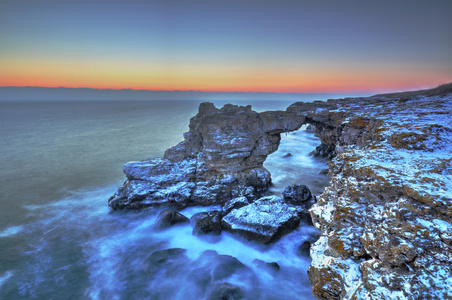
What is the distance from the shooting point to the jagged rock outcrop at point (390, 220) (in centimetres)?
533

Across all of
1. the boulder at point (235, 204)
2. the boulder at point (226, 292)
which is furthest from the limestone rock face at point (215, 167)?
the boulder at point (226, 292)

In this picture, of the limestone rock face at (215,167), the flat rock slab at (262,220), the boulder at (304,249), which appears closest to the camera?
the boulder at (304,249)

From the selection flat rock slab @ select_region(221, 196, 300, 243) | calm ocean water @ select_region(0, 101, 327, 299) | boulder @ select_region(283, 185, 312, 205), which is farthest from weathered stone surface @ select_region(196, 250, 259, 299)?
boulder @ select_region(283, 185, 312, 205)

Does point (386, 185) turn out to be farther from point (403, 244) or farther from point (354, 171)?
point (403, 244)

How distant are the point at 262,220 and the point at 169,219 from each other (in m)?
6.64

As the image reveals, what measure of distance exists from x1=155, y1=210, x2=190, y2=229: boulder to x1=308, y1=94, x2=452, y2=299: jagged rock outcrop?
10.6 meters

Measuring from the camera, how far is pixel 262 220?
14609 millimetres

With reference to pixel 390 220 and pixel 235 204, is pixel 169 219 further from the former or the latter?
pixel 390 220

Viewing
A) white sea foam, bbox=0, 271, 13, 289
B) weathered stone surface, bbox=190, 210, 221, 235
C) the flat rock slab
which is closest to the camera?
white sea foam, bbox=0, 271, 13, 289

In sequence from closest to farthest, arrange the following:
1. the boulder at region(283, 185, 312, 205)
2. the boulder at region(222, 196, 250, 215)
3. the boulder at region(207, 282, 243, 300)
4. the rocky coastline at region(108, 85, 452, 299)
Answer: the rocky coastline at region(108, 85, 452, 299) < the boulder at region(207, 282, 243, 300) < the boulder at region(222, 196, 250, 215) < the boulder at region(283, 185, 312, 205)

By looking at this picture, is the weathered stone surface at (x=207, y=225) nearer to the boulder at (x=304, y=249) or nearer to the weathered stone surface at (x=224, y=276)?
the weathered stone surface at (x=224, y=276)

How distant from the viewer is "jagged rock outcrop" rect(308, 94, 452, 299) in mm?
5332

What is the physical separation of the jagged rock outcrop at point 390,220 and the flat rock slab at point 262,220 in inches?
243

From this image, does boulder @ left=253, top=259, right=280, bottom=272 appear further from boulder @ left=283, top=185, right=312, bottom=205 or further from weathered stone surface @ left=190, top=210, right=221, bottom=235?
boulder @ left=283, top=185, right=312, bottom=205
